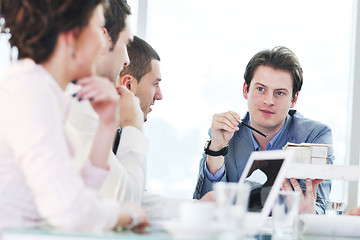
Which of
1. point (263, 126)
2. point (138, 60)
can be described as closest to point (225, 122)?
point (263, 126)

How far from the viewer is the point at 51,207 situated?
1.15 m

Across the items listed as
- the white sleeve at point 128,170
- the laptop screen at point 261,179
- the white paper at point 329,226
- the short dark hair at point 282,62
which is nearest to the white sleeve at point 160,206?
the white sleeve at point 128,170

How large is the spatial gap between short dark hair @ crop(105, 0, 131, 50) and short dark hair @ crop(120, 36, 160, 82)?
71cm

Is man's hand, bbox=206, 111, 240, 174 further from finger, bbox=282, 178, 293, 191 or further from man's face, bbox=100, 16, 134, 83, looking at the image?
man's face, bbox=100, 16, 134, 83

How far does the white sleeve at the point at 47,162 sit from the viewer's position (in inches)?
45.2

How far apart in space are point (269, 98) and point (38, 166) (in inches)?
95.7

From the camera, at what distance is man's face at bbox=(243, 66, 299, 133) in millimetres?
3389

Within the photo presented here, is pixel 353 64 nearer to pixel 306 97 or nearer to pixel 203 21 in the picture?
pixel 306 97

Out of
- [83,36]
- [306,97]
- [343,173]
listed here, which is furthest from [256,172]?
[306,97]

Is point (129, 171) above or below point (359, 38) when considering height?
below

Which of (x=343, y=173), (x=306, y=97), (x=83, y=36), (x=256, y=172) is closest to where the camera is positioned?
(x=83, y=36)

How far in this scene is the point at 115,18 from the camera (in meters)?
2.18

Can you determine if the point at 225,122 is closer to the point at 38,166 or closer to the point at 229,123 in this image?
the point at 229,123

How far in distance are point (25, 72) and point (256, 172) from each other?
0.84m
